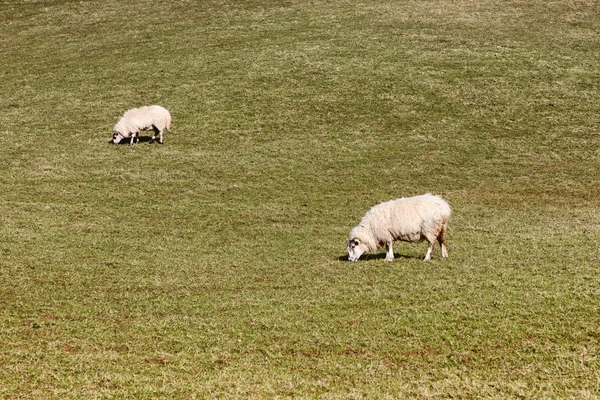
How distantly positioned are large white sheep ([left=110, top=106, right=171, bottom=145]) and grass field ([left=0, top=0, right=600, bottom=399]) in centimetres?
76

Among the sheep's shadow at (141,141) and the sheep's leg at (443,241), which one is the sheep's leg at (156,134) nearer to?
the sheep's shadow at (141,141)

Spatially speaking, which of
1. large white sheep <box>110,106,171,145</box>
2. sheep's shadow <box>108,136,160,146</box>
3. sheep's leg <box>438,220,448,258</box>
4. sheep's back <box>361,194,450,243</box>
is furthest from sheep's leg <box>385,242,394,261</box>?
sheep's shadow <box>108,136,160,146</box>

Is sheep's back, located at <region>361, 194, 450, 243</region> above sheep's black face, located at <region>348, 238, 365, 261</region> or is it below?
above

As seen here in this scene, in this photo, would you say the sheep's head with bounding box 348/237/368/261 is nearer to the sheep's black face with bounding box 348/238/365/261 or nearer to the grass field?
the sheep's black face with bounding box 348/238/365/261

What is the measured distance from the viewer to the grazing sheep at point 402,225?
46.5 feet

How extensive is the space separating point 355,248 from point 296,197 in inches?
259

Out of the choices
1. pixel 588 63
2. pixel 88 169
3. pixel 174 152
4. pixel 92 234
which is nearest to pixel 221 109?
pixel 174 152

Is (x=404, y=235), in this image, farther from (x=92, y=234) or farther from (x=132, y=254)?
(x=92, y=234)

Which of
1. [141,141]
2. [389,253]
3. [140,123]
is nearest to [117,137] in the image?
[140,123]

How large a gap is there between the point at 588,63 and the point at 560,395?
31.0m

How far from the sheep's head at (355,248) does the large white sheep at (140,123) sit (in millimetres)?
14467

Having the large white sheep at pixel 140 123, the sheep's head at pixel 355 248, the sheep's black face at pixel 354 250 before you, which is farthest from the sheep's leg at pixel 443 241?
the large white sheep at pixel 140 123

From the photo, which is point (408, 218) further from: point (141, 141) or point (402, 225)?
point (141, 141)

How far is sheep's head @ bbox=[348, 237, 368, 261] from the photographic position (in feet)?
48.1
